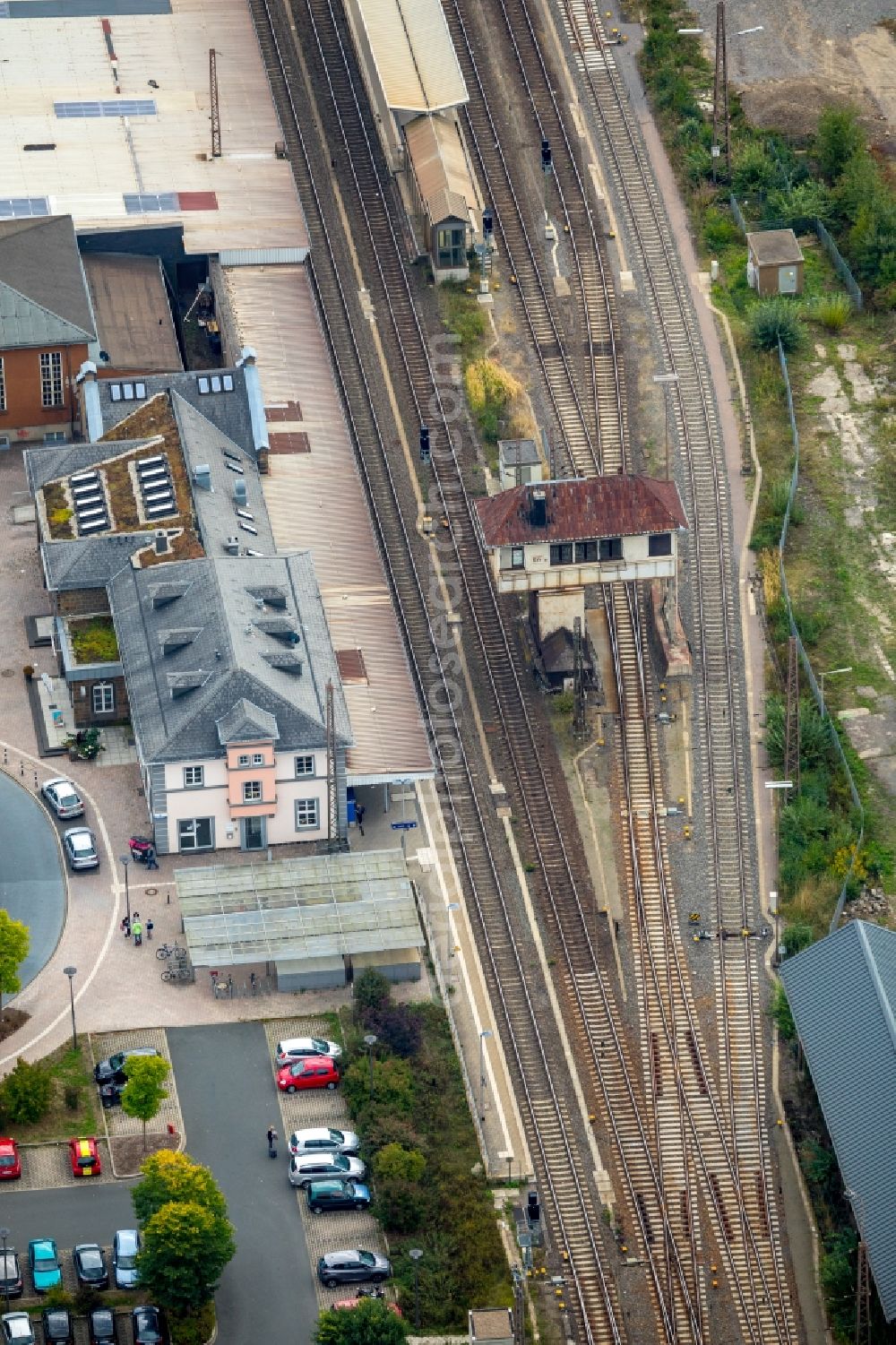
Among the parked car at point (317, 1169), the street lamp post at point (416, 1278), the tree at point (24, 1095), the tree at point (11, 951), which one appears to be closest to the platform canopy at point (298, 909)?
the tree at point (11, 951)

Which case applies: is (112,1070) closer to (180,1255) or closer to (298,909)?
(298,909)

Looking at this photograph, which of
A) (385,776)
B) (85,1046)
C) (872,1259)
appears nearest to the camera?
(872,1259)

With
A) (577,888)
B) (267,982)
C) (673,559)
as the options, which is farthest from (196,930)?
(673,559)

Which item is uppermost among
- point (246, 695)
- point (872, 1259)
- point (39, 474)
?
point (39, 474)

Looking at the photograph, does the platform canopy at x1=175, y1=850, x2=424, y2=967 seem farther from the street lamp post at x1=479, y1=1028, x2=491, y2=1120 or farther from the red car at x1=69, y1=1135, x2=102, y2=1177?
the red car at x1=69, y1=1135, x2=102, y2=1177

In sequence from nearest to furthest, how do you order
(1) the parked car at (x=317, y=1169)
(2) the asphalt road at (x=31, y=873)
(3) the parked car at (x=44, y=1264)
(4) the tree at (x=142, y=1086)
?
(3) the parked car at (x=44, y=1264) → (4) the tree at (x=142, y=1086) → (1) the parked car at (x=317, y=1169) → (2) the asphalt road at (x=31, y=873)

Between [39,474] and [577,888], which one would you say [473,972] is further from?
[39,474]

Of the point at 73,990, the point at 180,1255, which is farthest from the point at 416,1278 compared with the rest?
the point at 73,990

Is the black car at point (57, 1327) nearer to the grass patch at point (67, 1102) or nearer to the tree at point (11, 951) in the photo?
the grass patch at point (67, 1102)
